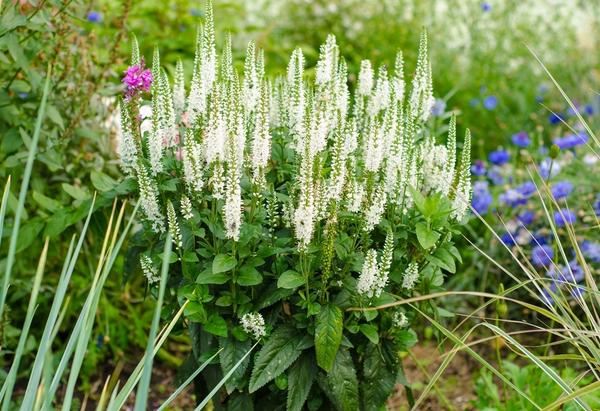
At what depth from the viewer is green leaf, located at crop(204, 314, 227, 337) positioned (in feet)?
7.67

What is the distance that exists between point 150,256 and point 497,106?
14.1ft

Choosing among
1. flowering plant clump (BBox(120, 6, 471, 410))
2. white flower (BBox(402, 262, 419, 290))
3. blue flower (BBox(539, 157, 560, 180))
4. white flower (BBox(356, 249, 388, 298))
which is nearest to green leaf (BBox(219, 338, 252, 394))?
flowering plant clump (BBox(120, 6, 471, 410))

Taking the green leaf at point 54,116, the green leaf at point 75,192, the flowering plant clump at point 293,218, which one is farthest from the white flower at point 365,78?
the green leaf at point 54,116

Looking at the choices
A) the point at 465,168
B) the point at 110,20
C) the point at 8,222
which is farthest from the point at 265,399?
the point at 110,20

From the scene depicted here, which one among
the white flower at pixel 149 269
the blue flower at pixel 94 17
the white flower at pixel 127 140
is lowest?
the white flower at pixel 149 269

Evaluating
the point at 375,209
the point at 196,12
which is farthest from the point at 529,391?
the point at 196,12

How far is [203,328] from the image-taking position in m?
2.39

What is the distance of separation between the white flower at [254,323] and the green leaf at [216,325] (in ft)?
0.20

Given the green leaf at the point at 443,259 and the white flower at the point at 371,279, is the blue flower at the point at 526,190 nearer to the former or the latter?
the green leaf at the point at 443,259

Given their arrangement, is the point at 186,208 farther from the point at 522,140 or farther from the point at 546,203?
the point at 522,140

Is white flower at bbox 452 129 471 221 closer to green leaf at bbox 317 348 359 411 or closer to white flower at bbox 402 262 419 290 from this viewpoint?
white flower at bbox 402 262 419 290

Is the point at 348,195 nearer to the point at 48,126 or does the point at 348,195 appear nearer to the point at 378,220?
the point at 378,220

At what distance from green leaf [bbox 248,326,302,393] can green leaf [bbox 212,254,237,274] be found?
0.29 metres

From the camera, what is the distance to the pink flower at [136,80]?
92.7 inches
